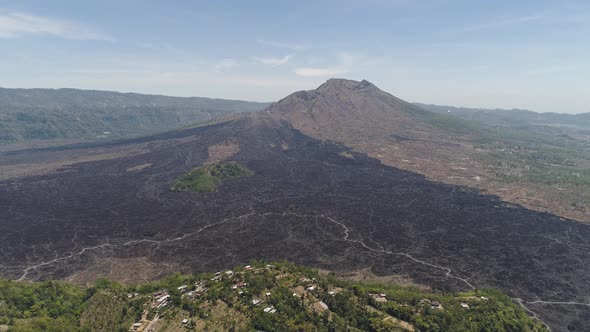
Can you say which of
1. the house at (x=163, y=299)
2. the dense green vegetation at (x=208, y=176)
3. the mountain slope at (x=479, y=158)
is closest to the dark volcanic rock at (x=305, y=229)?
the dense green vegetation at (x=208, y=176)

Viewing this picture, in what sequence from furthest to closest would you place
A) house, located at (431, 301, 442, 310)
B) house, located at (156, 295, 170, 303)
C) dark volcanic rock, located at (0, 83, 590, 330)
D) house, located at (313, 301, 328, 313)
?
dark volcanic rock, located at (0, 83, 590, 330) < house, located at (156, 295, 170, 303) < house, located at (431, 301, 442, 310) < house, located at (313, 301, 328, 313)

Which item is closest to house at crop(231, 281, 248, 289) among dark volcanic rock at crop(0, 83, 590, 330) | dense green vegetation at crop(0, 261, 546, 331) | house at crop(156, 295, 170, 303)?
dense green vegetation at crop(0, 261, 546, 331)

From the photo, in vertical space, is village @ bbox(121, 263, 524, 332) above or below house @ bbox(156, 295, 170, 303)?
above

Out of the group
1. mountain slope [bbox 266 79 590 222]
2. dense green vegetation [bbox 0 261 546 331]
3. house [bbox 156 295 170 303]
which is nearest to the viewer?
dense green vegetation [bbox 0 261 546 331]

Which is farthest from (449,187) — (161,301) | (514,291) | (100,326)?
(100,326)

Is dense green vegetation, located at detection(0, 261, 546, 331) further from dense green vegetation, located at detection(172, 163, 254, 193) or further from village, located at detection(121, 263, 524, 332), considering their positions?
dense green vegetation, located at detection(172, 163, 254, 193)

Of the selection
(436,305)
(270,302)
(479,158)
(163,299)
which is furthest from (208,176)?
(479,158)

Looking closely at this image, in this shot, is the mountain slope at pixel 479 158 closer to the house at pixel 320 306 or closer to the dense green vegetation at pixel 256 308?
the dense green vegetation at pixel 256 308
